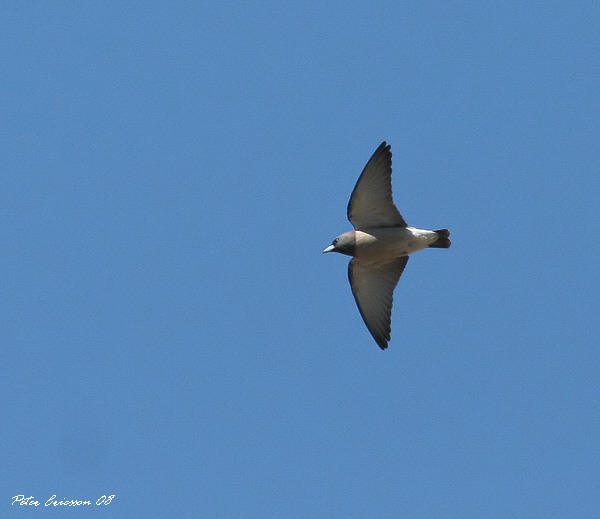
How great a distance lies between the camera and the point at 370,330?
82.0ft

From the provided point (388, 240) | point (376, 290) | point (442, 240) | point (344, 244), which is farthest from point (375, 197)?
point (376, 290)

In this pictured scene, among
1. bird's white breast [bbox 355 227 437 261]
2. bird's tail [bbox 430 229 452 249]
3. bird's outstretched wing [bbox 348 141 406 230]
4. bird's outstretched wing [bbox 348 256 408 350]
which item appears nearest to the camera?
bird's outstretched wing [bbox 348 141 406 230]

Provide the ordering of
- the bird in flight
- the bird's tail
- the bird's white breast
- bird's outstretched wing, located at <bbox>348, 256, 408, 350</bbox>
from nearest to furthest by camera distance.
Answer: the bird in flight < the bird's white breast < the bird's tail < bird's outstretched wing, located at <bbox>348, 256, 408, 350</bbox>

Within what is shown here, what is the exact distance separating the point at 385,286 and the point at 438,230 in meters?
1.62

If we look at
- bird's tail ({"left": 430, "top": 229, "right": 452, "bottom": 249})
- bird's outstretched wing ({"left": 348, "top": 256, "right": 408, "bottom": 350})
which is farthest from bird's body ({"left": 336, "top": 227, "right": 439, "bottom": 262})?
bird's outstretched wing ({"left": 348, "top": 256, "right": 408, "bottom": 350})

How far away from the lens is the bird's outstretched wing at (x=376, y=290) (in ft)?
82.1

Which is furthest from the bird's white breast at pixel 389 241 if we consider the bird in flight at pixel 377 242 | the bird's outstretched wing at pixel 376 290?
the bird's outstretched wing at pixel 376 290

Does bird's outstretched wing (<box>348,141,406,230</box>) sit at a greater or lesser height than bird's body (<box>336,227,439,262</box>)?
greater

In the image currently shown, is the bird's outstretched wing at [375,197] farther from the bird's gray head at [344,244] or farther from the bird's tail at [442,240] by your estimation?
the bird's tail at [442,240]

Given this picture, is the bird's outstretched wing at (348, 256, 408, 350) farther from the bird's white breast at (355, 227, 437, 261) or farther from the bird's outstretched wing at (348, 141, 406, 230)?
the bird's outstretched wing at (348, 141, 406, 230)

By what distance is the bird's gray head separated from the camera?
24.4 metres

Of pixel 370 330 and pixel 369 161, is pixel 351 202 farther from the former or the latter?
pixel 370 330

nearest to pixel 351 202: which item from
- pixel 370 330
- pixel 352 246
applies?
pixel 352 246

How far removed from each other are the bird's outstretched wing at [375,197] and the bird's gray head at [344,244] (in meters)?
0.31
